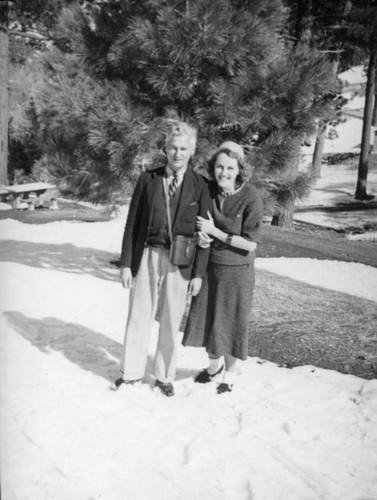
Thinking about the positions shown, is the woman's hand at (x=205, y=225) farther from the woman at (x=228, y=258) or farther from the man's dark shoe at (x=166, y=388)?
the man's dark shoe at (x=166, y=388)

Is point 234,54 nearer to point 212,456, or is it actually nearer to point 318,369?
point 318,369

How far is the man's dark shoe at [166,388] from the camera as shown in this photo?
11.0 ft

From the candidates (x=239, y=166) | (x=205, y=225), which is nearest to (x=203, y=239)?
(x=205, y=225)

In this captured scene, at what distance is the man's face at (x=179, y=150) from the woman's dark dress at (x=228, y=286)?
0.35 meters

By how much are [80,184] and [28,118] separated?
12059 mm

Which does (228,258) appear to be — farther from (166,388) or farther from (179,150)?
(166,388)

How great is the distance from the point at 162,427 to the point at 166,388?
446 millimetres

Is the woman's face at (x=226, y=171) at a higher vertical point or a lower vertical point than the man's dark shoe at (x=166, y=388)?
higher

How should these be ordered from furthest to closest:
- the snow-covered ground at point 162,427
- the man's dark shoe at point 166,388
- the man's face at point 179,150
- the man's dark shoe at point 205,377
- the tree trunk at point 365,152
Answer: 1. the tree trunk at point 365,152
2. the man's dark shoe at point 205,377
3. the man's dark shoe at point 166,388
4. the man's face at point 179,150
5. the snow-covered ground at point 162,427

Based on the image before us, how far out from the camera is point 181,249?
10.2 ft

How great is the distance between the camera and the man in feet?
10.2

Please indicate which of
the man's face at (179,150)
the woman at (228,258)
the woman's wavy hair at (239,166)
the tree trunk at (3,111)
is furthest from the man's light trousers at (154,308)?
the tree trunk at (3,111)

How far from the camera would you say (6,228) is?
31.3ft

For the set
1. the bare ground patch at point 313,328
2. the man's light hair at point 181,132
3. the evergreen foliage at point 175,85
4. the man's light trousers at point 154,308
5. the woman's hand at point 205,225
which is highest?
the evergreen foliage at point 175,85
